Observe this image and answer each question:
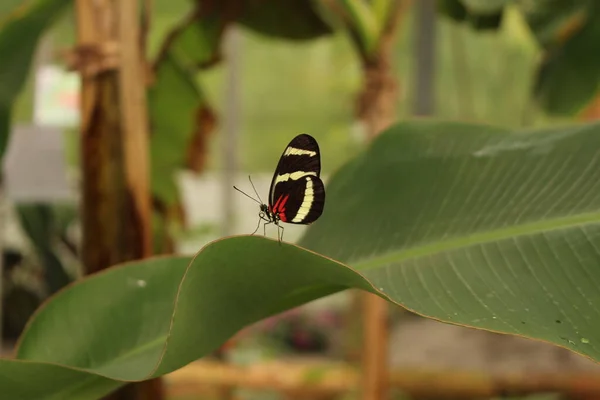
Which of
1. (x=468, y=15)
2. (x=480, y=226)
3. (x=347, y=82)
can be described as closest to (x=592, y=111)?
(x=468, y=15)

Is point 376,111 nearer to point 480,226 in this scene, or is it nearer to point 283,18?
point 283,18

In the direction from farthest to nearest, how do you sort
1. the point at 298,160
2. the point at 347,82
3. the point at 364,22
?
1. the point at 347,82
2. the point at 364,22
3. the point at 298,160

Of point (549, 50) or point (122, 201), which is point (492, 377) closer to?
point (549, 50)

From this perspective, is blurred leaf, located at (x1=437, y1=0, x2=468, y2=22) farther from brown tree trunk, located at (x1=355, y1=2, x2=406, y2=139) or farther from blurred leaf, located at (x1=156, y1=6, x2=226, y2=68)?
blurred leaf, located at (x1=156, y1=6, x2=226, y2=68)

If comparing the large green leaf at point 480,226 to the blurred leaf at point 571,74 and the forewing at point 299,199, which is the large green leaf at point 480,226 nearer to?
the forewing at point 299,199

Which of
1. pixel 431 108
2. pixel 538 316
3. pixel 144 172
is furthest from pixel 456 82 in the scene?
pixel 538 316

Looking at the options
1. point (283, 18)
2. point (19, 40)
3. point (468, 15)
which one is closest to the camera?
point (19, 40)
